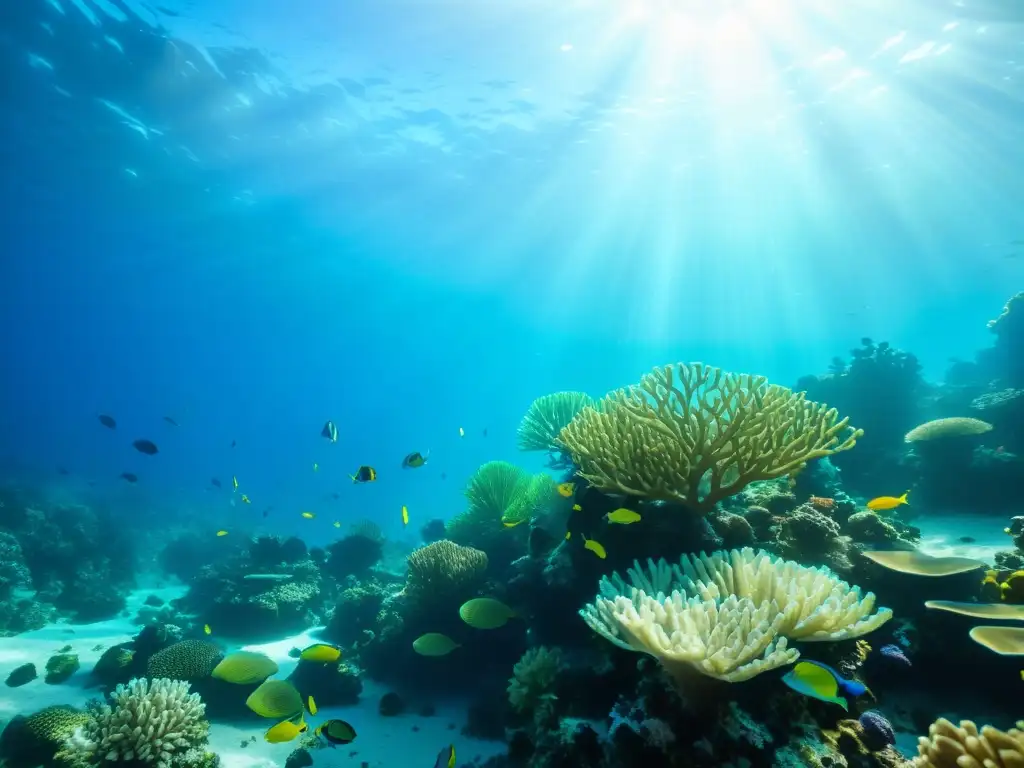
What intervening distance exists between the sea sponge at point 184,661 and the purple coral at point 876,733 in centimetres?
Answer: 938

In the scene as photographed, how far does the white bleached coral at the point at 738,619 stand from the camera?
292 cm

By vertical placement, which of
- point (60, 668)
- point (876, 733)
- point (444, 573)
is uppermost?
point (60, 668)

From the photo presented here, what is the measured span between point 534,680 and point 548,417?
4.98 m

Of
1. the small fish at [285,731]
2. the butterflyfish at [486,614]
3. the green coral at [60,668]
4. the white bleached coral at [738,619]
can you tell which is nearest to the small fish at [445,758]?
the white bleached coral at [738,619]

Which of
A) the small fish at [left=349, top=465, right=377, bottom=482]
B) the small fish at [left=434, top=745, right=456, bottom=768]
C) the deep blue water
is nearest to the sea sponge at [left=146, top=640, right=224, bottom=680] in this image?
the small fish at [left=349, top=465, right=377, bottom=482]

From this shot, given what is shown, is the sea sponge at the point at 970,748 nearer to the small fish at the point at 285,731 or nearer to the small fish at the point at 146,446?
the small fish at the point at 285,731

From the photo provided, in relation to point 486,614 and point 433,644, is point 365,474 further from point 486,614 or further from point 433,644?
point 486,614

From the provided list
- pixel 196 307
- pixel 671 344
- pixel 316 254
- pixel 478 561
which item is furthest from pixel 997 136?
pixel 196 307

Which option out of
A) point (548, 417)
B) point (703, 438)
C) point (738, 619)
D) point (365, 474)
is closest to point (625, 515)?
point (703, 438)

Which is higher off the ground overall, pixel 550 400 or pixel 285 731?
pixel 550 400

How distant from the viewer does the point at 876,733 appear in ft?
11.4

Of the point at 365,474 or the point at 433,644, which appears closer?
the point at 433,644

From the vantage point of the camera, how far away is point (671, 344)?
305ft

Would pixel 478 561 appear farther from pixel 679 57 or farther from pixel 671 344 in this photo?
pixel 671 344
